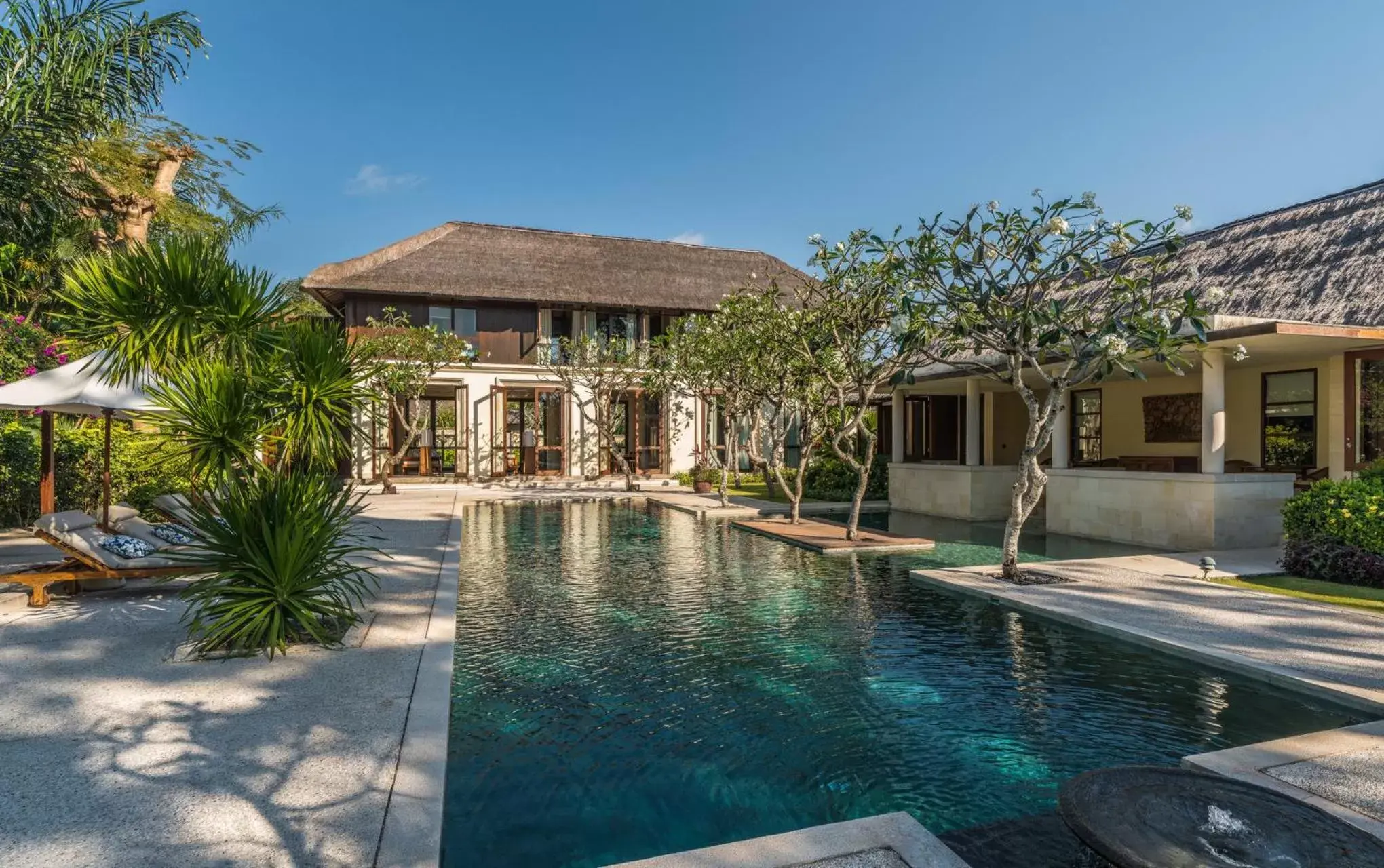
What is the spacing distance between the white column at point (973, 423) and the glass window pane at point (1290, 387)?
463 centimetres

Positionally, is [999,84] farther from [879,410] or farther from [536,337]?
[536,337]

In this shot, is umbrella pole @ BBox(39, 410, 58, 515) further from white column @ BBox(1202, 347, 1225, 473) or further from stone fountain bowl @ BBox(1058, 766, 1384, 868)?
white column @ BBox(1202, 347, 1225, 473)

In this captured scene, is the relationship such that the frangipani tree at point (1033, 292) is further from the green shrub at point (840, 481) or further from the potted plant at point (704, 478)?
the potted plant at point (704, 478)

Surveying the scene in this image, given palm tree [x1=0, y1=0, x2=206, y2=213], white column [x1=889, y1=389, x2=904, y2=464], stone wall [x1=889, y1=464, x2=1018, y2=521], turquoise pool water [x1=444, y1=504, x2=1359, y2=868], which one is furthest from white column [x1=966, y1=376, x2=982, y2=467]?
palm tree [x1=0, y1=0, x2=206, y2=213]

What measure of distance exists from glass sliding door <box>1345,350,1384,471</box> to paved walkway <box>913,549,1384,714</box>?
351cm

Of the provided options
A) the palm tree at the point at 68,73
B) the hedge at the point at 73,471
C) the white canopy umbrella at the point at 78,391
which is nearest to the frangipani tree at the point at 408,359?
the hedge at the point at 73,471

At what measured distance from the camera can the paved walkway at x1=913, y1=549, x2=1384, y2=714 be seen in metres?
4.97

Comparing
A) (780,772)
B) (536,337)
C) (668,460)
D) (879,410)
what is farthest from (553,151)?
(780,772)

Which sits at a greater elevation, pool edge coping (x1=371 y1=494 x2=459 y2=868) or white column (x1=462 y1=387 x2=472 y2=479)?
white column (x1=462 y1=387 x2=472 y2=479)

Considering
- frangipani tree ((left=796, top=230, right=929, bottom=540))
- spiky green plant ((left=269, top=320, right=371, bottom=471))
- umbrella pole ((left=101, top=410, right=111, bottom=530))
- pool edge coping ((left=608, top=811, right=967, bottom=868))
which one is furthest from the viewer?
frangipani tree ((left=796, top=230, right=929, bottom=540))

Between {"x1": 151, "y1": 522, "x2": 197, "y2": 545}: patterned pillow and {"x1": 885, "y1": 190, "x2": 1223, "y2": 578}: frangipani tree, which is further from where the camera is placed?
{"x1": 151, "y1": 522, "x2": 197, "y2": 545}: patterned pillow

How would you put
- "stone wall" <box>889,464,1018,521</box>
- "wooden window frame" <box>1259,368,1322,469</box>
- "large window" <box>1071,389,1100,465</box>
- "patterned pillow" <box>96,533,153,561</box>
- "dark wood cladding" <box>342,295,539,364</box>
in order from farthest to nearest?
"dark wood cladding" <box>342,295,539,364</box>, "large window" <box>1071,389,1100,465</box>, "stone wall" <box>889,464,1018,521</box>, "wooden window frame" <box>1259,368,1322,469</box>, "patterned pillow" <box>96,533,153,561</box>

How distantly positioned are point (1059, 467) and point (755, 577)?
703cm

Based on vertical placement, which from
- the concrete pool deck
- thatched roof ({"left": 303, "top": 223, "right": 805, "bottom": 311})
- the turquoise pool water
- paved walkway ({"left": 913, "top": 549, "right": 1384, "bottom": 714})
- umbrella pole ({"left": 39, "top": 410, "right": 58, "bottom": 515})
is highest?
thatched roof ({"left": 303, "top": 223, "right": 805, "bottom": 311})
